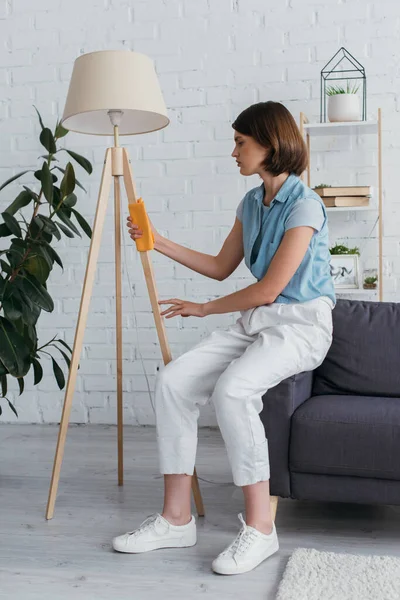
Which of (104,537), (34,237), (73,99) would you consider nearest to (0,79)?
(34,237)

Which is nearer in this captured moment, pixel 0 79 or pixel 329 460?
pixel 329 460

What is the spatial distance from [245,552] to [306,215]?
3.22ft

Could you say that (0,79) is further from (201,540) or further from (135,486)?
(201,540)

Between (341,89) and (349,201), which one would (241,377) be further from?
(341,89)

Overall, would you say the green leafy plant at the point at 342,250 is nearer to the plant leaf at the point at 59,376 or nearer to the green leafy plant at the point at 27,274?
the green leafy plant at the point at 27,274

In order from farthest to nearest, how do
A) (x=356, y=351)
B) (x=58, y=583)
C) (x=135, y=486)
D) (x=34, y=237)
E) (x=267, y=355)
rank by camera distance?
(x=34, y=237)
(x=135, y=486)
(x=356, y=351)
(x=267, y=355)
(x=58, y=583)

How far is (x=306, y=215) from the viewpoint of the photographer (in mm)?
2322

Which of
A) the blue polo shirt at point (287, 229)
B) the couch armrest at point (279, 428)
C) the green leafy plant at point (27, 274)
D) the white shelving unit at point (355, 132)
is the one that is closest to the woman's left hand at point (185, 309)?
the blue polo shirt at point (287, 229)

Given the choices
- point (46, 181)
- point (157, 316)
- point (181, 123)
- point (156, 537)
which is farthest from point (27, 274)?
point (156, 537)

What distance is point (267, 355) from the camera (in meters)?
2.24

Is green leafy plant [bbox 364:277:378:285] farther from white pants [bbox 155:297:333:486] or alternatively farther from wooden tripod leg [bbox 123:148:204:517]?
wooden tripod leg [bbox 123:148:204:517]

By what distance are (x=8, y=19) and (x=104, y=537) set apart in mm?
2723

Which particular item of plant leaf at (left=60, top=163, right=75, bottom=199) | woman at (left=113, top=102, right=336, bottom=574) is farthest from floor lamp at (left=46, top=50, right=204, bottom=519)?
plant leaf at (left=60, top=163, right=75, bottom=199)

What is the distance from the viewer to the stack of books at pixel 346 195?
3.28 meters
